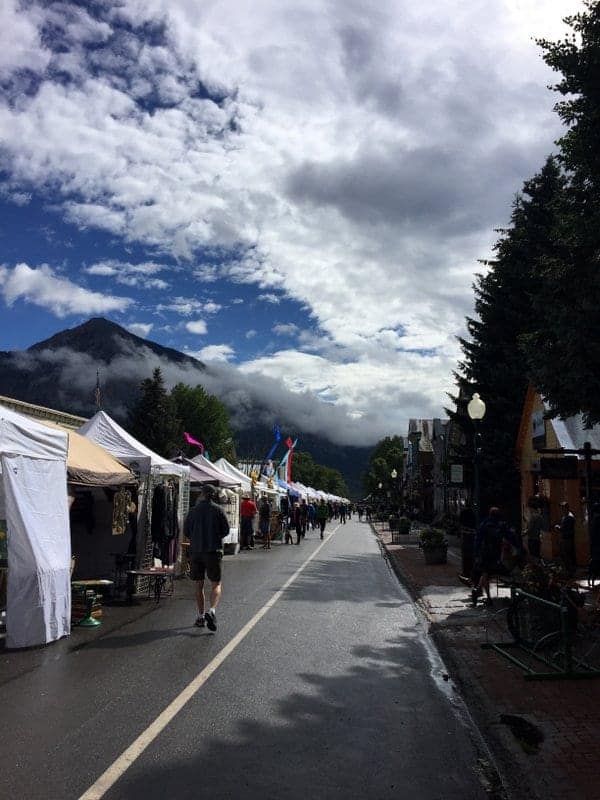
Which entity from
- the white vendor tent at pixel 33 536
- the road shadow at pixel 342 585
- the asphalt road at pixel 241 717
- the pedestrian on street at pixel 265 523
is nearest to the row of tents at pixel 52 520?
the white vendor tent at pixel 33 536

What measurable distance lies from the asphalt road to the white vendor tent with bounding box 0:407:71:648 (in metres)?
0.56

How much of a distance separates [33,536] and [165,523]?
607cm

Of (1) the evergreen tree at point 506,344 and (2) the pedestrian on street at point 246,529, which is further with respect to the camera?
(2) the pedestrian on street at point 246,529

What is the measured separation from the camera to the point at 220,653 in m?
7.57

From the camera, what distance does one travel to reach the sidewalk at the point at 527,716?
13.7ft

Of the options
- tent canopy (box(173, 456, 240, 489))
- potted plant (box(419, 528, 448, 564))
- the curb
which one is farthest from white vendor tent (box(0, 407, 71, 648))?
potted plant (box(419, 528, 448, 564))

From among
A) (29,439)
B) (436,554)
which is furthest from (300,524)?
(29,439)

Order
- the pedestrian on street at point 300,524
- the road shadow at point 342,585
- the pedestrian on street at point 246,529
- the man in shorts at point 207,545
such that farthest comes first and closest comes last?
→ the pedestrian on street at point 300,524 < the pedestrian on street at point 246,529 < the road shadow at point 342,585 < the man in shorts at point 207,545

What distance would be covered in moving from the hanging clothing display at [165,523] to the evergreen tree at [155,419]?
170 feet

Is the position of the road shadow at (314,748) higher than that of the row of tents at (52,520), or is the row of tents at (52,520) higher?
the row of tents at (52,520)

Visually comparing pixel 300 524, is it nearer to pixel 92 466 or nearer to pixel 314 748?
pixel 92 466

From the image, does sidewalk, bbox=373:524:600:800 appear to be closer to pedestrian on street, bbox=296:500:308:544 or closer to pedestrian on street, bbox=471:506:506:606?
pedestrian on street, bbox=471:506:506:606

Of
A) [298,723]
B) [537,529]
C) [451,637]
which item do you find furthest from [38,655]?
[537,529]

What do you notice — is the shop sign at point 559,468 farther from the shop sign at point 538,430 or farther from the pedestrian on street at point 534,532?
the shop sign at point 538,430
